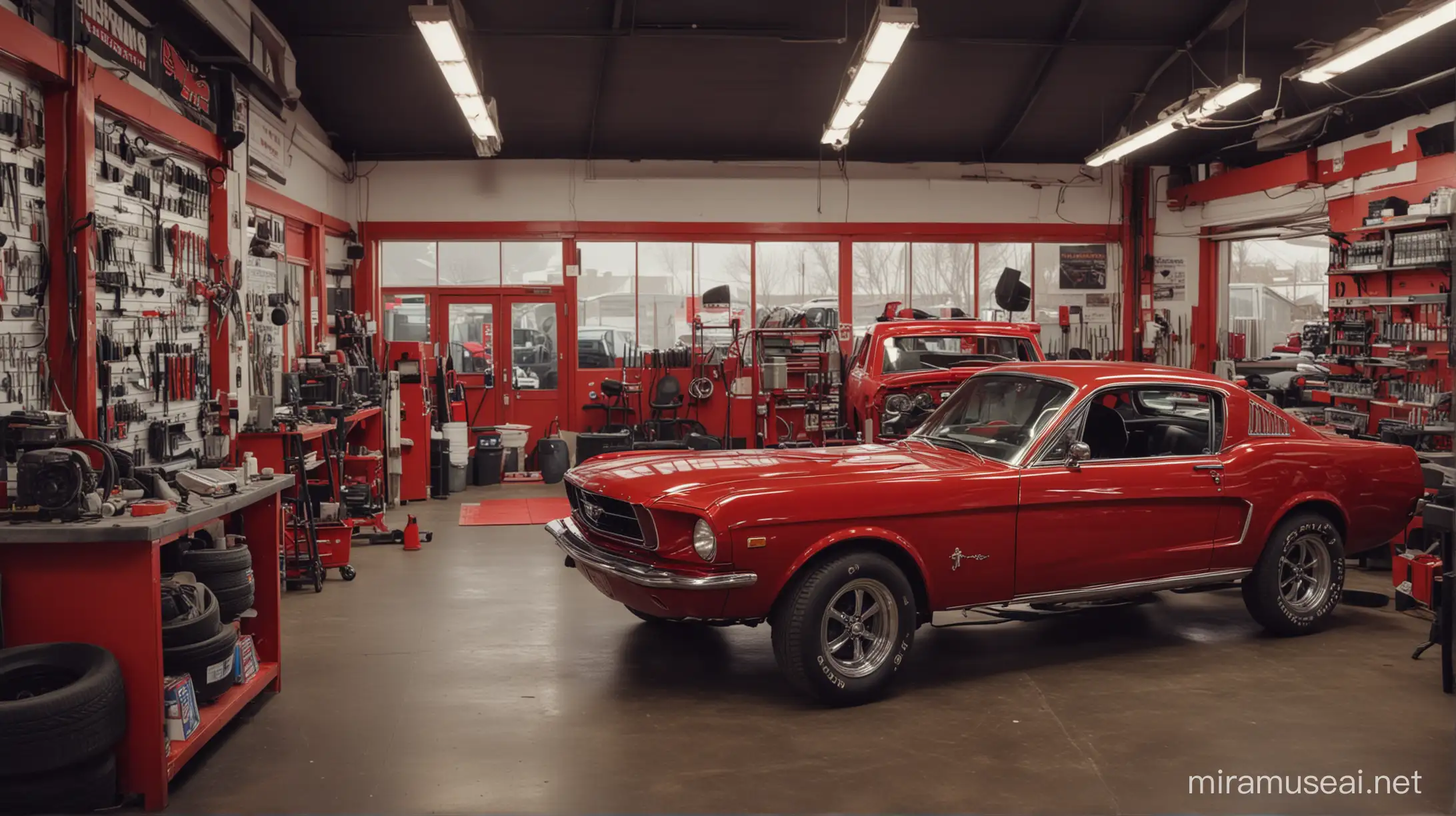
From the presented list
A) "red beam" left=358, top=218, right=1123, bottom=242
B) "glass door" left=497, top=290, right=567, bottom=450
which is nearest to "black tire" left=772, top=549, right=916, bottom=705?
"glass door" left=497, top=290, right=567, bottom=450

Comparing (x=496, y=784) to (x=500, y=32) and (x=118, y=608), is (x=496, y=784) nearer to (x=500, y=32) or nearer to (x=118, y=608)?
(x=118, y=608)

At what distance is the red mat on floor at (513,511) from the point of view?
981 centimetres

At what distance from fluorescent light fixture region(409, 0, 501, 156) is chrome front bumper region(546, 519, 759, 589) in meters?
4.47

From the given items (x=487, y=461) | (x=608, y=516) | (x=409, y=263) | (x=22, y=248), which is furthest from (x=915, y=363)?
(x=22, y=248)

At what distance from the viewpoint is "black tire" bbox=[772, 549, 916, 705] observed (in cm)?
453

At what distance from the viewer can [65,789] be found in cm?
342

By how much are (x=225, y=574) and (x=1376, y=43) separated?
870 centimetres

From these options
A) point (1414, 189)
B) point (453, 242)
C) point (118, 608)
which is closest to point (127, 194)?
point (118, 608)

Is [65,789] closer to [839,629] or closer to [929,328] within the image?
[839,629]

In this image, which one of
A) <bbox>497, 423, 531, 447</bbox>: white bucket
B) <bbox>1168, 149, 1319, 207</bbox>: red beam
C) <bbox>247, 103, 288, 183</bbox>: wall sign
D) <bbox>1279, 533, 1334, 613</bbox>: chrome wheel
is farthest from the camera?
<bbox>497, 423, 531, 447</bbox>: white bucket

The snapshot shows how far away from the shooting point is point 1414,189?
34.2 feet

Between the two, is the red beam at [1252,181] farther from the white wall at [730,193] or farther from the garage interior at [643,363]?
the white wall at [730,193]

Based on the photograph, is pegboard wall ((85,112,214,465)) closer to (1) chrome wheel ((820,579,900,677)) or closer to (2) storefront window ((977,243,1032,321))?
(1) chrome wheel ((820,579,900,677))

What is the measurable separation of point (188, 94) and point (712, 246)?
24.7 ft
